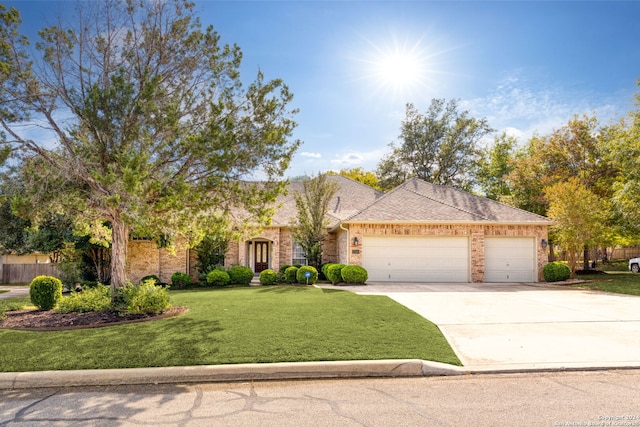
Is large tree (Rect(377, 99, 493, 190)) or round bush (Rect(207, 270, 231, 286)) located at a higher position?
large tree (Rect(377, 99, 493, 190))

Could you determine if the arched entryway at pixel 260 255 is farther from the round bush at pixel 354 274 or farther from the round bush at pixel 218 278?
the round bush at pixel 354 274

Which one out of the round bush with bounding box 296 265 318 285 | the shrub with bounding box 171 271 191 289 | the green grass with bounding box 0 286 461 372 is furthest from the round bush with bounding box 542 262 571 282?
the shrub with bounding box 171 271 191 289

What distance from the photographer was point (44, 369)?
17.6 ft

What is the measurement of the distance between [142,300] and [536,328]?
8070 millimetres

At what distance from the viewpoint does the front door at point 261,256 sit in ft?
72.7

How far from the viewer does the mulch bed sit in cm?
800

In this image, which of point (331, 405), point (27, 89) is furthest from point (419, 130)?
point (331, 405)

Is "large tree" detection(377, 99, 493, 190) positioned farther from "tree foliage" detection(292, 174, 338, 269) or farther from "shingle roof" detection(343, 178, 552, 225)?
"tree foliage" detection(292, 174, 338, 269)

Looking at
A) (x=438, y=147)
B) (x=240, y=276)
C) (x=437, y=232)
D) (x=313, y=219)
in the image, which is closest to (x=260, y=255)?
→ (x=313, y=219)

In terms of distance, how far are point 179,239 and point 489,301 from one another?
46.5 ft

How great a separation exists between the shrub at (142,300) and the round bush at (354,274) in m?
8.49

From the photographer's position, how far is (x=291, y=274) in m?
17.2

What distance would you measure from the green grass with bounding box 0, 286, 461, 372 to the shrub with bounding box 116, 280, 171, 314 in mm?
698

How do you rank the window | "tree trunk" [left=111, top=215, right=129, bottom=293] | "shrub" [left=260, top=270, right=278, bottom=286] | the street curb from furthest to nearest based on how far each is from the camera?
the window → "shrub" [left=260, top=270, right=278, bottom=286] → "tree trunk" [left=111, top=215, right=129, bottom=293] → the street curb
